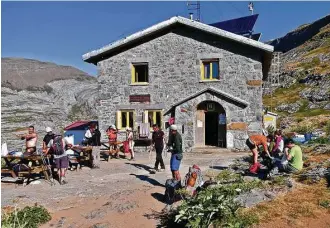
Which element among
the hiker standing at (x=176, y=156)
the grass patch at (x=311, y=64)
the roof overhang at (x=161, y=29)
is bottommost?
the hiker standing at (x=176, y=156)

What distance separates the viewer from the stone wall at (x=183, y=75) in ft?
63.3

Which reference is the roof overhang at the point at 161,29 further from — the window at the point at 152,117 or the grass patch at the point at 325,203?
the grass patch at the point at 325,203

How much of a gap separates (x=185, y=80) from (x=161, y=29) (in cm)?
308

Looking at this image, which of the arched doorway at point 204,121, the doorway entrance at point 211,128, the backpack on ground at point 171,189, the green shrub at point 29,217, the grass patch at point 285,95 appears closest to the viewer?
the green shrub at point 29,217

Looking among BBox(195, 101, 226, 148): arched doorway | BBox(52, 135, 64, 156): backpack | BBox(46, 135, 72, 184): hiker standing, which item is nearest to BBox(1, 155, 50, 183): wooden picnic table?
BBox(46, 135, 72, 184): hiker standing

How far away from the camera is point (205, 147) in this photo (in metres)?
20.0

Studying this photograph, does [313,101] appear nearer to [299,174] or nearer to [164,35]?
[164,35]

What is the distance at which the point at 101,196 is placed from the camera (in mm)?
11031

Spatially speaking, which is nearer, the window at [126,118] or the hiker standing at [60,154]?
the hiker standing at [60,154]

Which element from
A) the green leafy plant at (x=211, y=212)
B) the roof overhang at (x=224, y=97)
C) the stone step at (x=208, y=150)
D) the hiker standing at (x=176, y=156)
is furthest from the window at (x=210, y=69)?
the green leafy plant at (x=211, y=212)

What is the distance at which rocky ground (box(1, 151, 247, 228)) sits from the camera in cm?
911

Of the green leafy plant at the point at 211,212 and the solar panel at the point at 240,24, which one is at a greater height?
the solar panel at the point at 240,24

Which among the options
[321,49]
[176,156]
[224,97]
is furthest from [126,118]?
[321,49]

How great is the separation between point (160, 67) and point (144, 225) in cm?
1287
